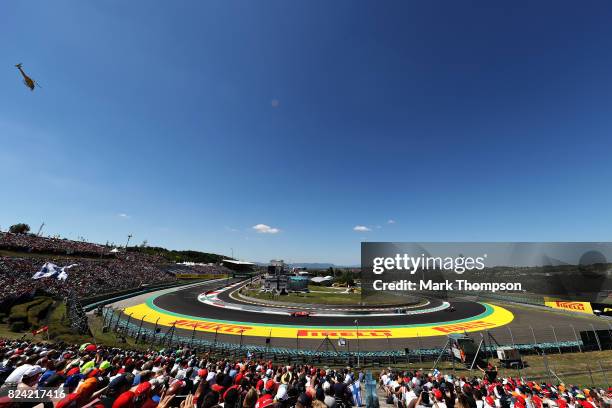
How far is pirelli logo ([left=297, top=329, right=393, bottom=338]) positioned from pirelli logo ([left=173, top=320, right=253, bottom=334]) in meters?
5.97

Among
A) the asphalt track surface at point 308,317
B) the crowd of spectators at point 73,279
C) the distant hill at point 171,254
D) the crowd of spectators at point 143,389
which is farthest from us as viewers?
the distant hill at point 171,254

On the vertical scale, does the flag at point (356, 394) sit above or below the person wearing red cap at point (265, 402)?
below

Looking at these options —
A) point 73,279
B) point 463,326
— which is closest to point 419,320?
point 463,326

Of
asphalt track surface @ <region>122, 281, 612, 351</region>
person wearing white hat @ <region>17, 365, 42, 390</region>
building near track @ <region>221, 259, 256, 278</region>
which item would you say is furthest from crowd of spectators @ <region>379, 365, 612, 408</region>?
building near track @ <region>221, 259, 256, 278</region>

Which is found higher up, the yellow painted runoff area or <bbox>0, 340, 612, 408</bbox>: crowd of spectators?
<bbox>0, 340, 612, 408</bbox>: crowd of spectators

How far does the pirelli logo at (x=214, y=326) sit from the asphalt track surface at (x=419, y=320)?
1.49 metres

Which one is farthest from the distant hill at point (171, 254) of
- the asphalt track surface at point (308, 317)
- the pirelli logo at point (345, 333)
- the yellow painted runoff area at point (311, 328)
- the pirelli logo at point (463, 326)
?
the pirelli logo at point (463, 326)

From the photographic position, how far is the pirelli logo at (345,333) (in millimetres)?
23788

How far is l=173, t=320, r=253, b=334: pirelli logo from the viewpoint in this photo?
24.7m

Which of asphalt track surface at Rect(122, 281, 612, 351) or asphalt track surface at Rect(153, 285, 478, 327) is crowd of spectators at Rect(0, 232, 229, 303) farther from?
asphalt track surface at Rect(153, 285, 478, 327)

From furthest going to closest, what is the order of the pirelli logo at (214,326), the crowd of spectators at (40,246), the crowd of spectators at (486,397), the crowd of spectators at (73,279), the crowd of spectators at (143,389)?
1. the crowd of spectators at (40,246)
2. the crowd of spectators at (73,279)
3. the pirelli logo at (214,326)
4. the crowd of spectators at (486,397)
5. the crowd of spectators at (143,389)

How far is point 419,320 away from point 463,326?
15.0 feet

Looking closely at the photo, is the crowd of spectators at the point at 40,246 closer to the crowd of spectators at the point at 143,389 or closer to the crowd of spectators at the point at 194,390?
the crowd of spectators at the point at 194,390

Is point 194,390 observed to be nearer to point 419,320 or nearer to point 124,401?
point 124,401
